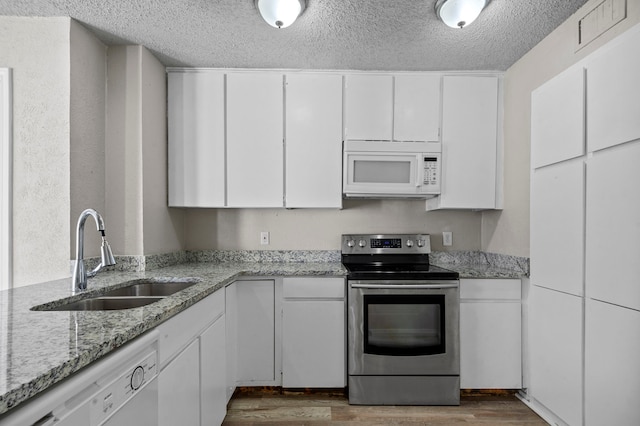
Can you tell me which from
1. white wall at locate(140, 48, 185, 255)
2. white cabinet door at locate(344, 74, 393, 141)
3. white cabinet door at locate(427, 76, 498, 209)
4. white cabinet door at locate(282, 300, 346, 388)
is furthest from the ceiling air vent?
white wall at locate(140, 48, 185, 255)

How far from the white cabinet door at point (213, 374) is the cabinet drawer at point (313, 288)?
523 millimetres

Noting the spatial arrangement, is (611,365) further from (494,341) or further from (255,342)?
(255,342)

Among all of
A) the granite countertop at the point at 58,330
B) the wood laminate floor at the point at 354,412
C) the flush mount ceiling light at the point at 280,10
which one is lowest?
the wood laminate floor at the point at 354,412

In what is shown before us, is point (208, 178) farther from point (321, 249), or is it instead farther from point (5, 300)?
point (5, 300)

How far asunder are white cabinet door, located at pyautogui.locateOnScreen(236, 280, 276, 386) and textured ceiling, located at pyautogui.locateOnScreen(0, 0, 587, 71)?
1629mm

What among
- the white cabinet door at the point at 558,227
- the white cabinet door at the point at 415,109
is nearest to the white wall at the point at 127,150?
the white cabinet door at the point at 415,109

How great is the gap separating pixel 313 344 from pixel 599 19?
8.06 ft

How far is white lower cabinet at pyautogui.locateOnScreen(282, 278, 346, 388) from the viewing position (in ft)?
7.99

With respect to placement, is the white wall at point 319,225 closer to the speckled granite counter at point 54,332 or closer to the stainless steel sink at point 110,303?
the speckled granite counter at point 54,332

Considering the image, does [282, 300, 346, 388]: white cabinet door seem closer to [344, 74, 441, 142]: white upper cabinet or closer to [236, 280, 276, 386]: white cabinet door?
[236, 280, 276, 386]: white cabinet door

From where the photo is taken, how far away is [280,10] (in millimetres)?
1865

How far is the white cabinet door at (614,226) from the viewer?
1.50 metres

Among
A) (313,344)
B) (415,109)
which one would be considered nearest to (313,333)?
(313,344)

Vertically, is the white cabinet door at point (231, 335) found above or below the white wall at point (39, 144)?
below
